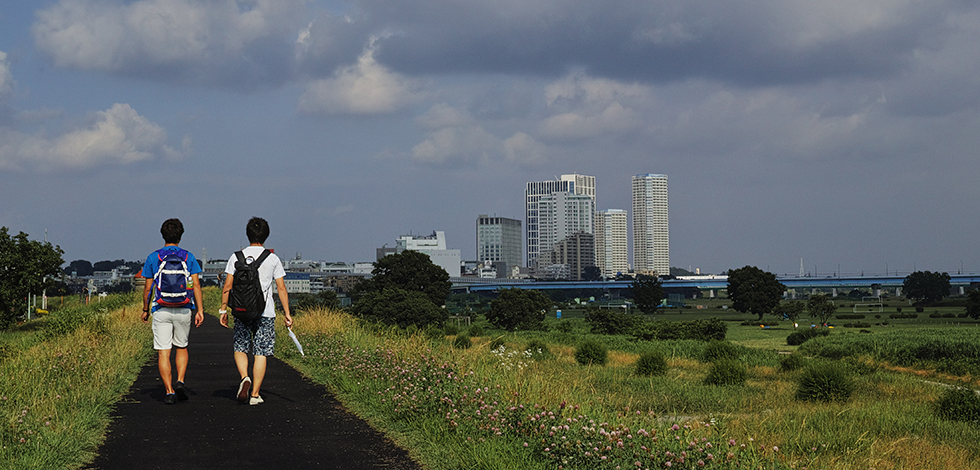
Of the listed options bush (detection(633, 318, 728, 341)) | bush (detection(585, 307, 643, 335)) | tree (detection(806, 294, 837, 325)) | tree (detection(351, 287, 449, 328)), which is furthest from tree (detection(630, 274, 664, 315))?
tree (detection(351, 287, 449, 328))

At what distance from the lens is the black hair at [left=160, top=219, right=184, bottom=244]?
9.76m

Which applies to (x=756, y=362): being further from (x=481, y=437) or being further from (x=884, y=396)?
(x=481, y=437)

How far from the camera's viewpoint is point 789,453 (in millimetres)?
9016

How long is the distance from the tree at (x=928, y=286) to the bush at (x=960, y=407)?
17025cm

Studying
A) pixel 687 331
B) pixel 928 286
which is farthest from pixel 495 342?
pixel 928 286

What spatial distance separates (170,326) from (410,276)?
8118 cm

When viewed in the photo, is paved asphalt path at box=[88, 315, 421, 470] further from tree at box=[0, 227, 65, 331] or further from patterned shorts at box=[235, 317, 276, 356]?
tree at box=[0, 227, 65, 331]

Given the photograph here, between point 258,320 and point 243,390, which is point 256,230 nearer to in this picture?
point 258,320

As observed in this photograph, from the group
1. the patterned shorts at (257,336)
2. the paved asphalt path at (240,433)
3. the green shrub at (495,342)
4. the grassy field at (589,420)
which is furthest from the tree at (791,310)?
the patterned shorts at (257,336)

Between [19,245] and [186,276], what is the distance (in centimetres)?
3421

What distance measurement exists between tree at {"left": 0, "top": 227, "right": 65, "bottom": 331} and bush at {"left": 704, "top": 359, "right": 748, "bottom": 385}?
31.4 metres

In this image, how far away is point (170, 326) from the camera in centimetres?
970

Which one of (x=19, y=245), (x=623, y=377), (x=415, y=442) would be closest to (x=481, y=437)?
(x=415, y=442)

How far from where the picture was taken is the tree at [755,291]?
109137mm
